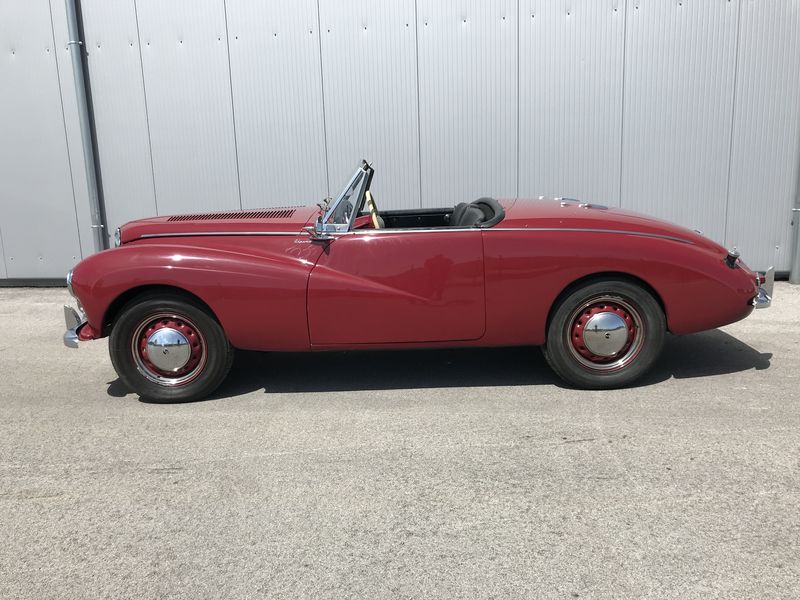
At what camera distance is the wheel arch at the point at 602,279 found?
14.1 feet

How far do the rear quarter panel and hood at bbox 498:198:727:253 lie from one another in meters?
0.07

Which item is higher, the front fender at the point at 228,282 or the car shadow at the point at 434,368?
the front fender at the point at 228,282

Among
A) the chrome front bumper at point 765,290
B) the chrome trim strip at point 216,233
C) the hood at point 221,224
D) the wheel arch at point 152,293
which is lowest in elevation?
the chrome front bumper at point 765,290

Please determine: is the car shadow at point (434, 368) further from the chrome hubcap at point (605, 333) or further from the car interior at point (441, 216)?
the car interior at point (441, 216)

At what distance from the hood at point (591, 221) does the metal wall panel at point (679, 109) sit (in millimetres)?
2974

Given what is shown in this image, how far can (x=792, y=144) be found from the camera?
7.19 meters

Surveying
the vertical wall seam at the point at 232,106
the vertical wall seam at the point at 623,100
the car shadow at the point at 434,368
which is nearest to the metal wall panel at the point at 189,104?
the vertical wall seam at the point at 232,106

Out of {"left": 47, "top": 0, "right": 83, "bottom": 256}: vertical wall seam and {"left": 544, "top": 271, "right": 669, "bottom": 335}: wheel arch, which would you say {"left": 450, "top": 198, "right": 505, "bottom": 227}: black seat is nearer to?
{"left": 544, "top": 271, "right": 669, "bottom": 335}: wheel arch

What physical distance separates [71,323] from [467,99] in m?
4.59

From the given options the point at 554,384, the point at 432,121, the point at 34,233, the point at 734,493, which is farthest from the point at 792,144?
the point at 34,233

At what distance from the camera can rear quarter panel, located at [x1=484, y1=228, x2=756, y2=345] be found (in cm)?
423

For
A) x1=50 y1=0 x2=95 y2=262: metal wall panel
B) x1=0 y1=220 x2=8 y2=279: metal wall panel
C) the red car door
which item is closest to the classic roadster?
the red car door

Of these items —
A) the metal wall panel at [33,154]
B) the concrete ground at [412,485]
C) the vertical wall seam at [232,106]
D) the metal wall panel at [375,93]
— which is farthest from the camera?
the metal wall panel at [33,154]

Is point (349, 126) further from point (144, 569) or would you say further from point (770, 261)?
point (144, 569)
